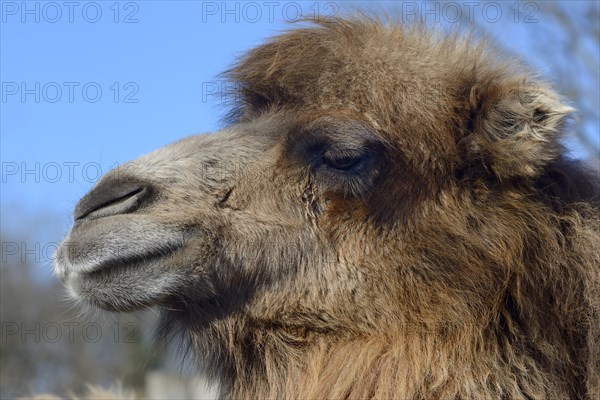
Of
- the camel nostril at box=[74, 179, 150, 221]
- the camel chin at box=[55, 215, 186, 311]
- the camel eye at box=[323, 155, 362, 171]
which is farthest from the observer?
the camel eye at box=[323, 155, 362, 171]

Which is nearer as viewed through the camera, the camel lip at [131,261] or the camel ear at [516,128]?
the camel lip at [131,261]

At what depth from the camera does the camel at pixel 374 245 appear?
438 centimetres

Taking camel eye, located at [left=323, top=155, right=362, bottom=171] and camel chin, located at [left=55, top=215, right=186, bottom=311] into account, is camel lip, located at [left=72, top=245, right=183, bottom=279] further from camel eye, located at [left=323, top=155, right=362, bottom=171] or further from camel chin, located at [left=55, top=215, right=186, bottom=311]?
camel eye, located at [left=323, top=155, right=362, bottom=171]

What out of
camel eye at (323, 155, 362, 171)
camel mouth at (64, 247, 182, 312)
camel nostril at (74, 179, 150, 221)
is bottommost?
camel mouth at (64, 247, 182, 312)

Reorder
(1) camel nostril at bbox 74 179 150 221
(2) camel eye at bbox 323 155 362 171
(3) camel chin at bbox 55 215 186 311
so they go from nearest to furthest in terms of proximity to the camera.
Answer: (3) camel chin at bbox 55 215 186 311, (1) camel nostril at bbox 74 179 150 221, (2) camel eye at bbox 323 155 362 171

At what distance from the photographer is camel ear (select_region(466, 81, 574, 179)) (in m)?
4.48

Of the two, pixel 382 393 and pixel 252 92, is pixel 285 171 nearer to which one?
pixel 252 92

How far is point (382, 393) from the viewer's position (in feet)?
14.5

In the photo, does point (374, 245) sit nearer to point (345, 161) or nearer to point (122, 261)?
point (345, 161)

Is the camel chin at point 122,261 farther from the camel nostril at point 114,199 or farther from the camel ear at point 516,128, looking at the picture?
the camel ear at point 516,128

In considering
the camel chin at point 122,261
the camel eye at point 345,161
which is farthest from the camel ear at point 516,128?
the camel chin at point 122,261

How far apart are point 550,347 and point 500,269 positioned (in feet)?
1.47

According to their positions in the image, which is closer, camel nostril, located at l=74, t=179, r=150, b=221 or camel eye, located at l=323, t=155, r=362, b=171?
camel nostril, located at l=74, t=179, r=150, b=221

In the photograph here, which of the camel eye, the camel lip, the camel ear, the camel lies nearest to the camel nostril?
the camel
